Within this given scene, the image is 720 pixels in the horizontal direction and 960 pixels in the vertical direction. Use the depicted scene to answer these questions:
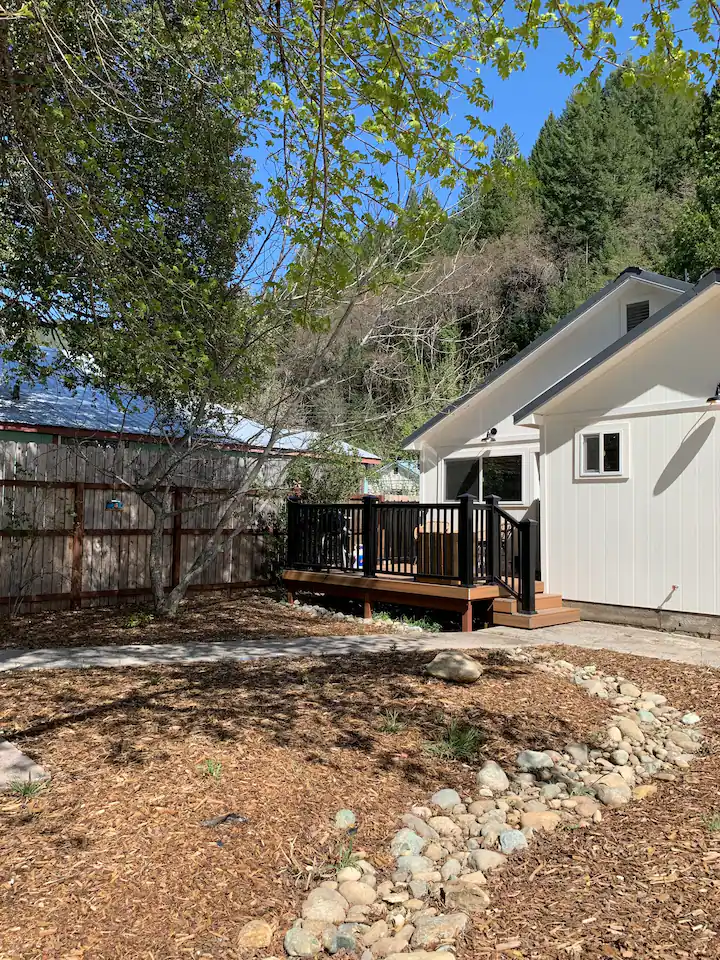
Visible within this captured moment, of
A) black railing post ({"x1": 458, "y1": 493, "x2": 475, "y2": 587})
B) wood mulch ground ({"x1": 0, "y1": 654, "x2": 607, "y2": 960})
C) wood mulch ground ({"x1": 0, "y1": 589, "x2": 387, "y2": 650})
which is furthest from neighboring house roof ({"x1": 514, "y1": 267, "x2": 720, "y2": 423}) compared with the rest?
wood mulch ground ({"x1": 0, "y1": 654, "x2": 607, "y2": 960})

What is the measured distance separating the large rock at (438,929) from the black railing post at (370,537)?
298 inches

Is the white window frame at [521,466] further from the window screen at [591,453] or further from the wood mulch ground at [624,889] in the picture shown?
the wood mulch ground at [624,889]

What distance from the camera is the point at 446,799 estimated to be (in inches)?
159

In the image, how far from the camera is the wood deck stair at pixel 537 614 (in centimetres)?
915

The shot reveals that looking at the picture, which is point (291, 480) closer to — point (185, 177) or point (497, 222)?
point (185, 177)

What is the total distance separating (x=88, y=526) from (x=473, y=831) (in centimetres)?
832

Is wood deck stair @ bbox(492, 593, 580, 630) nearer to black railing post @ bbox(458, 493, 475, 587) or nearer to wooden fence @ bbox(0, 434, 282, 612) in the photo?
black railing post @ bbox(458, 493, 475, 587)

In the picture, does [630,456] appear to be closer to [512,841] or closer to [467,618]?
[467,618]

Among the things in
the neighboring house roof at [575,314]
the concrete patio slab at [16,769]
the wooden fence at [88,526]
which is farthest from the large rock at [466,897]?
the neighboring house roof at [575,314]

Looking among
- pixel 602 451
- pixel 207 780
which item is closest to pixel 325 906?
pixel 207 780

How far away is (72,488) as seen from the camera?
411 inches

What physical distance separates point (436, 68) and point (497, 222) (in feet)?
82.3

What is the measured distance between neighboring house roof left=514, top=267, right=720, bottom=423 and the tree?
14.8 metres

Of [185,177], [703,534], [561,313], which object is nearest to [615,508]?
[703,534]
